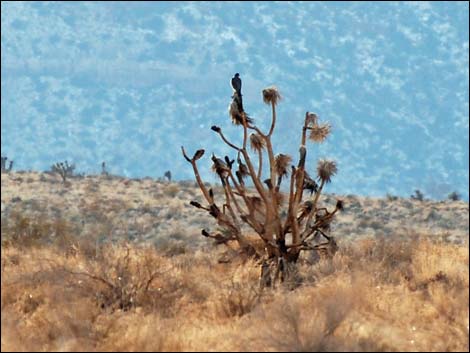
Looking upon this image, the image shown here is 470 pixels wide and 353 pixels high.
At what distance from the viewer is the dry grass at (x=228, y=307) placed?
28.7 ft

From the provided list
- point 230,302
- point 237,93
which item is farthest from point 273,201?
point 230,302

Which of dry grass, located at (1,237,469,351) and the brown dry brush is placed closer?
dry grass, located at (1,237,469,351)

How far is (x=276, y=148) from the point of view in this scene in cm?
9625

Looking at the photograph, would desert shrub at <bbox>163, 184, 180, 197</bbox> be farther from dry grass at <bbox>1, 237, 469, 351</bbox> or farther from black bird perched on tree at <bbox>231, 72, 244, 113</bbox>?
black bird perched on tree at <bbox>231, 72, 244, 113</bbox>

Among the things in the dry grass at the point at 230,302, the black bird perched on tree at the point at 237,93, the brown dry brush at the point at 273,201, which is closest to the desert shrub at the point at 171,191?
the dry grass at the point at 230,302

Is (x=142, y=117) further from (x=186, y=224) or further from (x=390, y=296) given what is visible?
(x=390, y=296)

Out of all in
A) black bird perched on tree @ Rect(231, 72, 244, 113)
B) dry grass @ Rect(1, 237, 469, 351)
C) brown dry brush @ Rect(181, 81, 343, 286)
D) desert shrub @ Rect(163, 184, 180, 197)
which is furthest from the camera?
desert shrub @ Rect(163, 184, 180, 197)

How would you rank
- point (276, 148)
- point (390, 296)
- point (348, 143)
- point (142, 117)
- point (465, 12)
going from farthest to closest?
point (465, 12) < point (142, 117) < point (348, 143) < point (276, 148) < point (390, 296)

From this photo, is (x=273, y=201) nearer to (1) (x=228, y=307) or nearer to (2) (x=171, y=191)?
(1) (x=228, y=307)

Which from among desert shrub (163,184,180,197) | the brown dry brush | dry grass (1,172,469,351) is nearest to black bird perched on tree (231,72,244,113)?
the brown dry brush

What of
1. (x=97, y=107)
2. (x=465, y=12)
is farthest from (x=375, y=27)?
(x=97, y=107)

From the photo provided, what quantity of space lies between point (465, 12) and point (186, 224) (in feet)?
398

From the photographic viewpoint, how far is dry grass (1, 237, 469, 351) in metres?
8.74

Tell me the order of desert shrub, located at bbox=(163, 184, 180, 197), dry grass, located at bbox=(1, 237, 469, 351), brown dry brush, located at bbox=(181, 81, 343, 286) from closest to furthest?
dry grass, located at bbox=(1, 237, 469, 351) < brown dry brush, located at bbox=(181, 81, 343, 286) < desert shrub, located at bbox=(163, 184, 180, 197)
